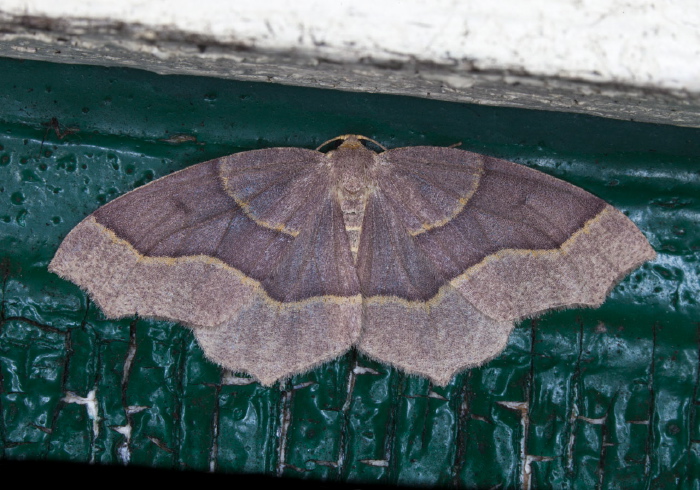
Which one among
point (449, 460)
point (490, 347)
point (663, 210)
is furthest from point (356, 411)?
point (663, 210)

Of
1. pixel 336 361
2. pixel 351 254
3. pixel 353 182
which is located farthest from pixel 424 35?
pixel 336 361

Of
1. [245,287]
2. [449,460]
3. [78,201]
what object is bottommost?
[449,460]

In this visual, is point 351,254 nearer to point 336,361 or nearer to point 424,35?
point 336,361

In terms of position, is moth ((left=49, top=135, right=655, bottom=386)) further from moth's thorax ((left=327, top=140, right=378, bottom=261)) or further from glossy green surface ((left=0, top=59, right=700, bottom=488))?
glossy green surface ((left=0, top=59, right=700, bottom=488))

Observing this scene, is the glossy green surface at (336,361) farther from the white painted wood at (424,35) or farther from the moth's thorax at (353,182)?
the white painted wood at (424,35)

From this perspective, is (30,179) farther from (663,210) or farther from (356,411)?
(663,210)

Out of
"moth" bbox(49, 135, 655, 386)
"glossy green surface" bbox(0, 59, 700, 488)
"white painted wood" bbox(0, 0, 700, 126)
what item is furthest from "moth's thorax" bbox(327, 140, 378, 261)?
"white painted wood" bbox(0, 0, 700, 126)

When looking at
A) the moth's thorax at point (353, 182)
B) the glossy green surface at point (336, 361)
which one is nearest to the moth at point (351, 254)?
the moth's thorax at point (353, 182)
